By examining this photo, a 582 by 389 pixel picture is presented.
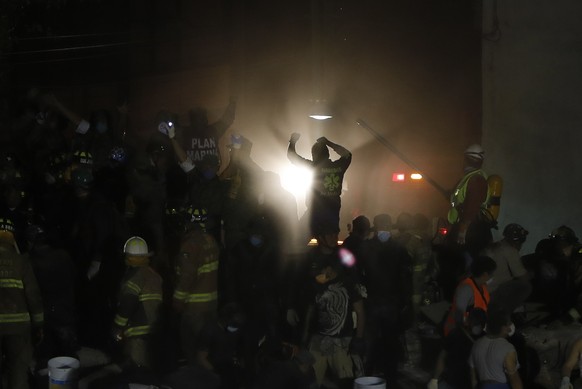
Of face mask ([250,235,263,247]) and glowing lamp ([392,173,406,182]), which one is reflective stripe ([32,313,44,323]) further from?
glowing lamp ([392,173,406,182])

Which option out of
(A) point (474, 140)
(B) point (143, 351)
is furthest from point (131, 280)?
(A) point (474, 140)

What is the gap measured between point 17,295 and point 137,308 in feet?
5.02

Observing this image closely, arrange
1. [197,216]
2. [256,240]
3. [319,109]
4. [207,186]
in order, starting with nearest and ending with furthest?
[197,216] < [256,240] < [207,186] < [319,109]

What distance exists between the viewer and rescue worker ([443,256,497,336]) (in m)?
10.1

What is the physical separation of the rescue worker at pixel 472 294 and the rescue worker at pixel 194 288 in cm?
278

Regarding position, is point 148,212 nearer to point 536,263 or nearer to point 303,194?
point 303,194

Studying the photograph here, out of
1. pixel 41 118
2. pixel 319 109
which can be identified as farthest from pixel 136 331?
pixel 41 118

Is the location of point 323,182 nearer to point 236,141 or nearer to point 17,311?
point 236,141

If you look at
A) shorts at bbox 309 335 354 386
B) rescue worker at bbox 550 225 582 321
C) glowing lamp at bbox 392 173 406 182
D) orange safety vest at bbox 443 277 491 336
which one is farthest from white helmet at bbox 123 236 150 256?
glowing lamp at bbox 392 173 406 182

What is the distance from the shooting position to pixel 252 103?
58.1ft

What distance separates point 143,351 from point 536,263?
585 cm

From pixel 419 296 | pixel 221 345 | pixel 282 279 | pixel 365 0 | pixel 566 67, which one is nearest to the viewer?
pixel 221 345

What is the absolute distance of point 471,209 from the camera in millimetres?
12156

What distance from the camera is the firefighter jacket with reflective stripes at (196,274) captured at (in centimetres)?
1065
